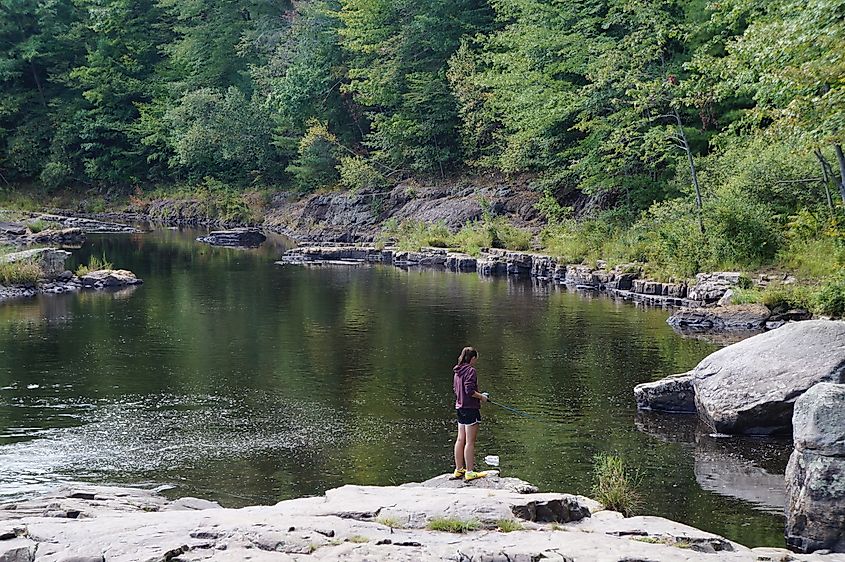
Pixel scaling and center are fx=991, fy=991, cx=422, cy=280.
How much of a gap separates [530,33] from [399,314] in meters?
20.7

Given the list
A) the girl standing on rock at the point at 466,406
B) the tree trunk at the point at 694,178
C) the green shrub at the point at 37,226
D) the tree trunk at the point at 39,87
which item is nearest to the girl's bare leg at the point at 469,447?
the girl standing on rock at the point at 466,406

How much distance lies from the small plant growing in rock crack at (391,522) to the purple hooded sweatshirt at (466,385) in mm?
3128

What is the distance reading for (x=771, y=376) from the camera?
15547mm

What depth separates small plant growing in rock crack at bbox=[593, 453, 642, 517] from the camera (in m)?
11.9

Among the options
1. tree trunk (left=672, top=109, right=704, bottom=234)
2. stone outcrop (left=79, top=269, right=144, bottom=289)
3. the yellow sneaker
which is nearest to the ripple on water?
the yellow sneaker

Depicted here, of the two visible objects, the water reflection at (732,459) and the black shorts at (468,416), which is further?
the water reflection at (732,459)

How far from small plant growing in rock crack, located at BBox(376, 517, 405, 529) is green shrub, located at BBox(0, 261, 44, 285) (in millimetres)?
28199

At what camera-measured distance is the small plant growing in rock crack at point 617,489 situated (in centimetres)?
1195

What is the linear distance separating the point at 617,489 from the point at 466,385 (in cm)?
227

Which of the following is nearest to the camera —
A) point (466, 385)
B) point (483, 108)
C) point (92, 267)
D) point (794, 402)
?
point (466, 385)

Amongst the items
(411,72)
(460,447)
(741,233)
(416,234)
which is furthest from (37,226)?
(460,447)

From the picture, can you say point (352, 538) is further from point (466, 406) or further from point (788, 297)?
point (788, 297)

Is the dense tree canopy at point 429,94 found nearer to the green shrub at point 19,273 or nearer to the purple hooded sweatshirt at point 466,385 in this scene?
the purple hooded sweatshirt at point 466,385

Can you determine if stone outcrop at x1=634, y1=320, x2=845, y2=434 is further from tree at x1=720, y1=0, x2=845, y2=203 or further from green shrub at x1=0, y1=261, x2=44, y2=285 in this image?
green shrub at x1=0, y1=261, x2=44, y2=285
